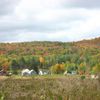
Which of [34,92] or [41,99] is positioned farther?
[34,92]

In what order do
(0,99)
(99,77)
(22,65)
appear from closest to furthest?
(0,99), (99,77), (22,65)

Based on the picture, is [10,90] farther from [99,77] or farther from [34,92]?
[99,77]

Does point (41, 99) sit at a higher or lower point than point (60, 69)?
higher

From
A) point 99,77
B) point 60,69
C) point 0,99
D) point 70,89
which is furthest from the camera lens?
point 60,69

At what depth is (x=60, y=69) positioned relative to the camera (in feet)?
537

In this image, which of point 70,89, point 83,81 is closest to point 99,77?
point 83,81

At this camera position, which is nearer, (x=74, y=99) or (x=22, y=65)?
(x=74, y=99)

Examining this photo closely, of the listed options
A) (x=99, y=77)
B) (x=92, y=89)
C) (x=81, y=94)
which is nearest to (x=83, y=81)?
(x=99, y=77)

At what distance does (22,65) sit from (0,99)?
174114 millimetres

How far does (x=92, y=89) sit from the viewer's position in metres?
10.6

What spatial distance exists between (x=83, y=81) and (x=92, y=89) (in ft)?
4.21

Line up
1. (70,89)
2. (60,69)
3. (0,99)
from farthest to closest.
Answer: (60,69), (70,89), (0,99)

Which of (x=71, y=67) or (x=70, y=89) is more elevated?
(x=70, y=89)

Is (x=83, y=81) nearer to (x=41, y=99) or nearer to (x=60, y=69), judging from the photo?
(x=41, y=99)
